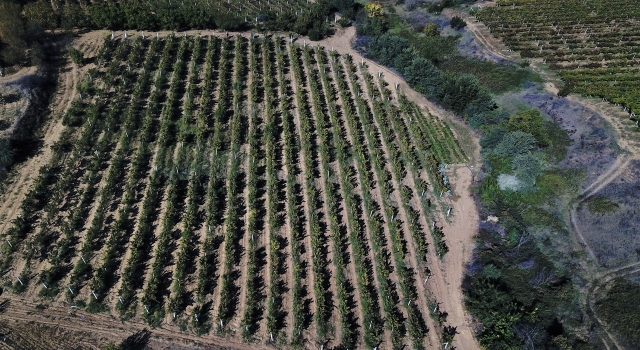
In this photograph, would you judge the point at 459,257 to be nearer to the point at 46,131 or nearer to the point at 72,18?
the point at 46,131

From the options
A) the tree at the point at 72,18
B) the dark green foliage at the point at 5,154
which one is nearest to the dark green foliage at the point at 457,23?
the tree at the point at 72,18

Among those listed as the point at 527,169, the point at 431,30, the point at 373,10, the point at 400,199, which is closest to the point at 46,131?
the point at 400,199

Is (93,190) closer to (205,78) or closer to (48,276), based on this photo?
(48,276)

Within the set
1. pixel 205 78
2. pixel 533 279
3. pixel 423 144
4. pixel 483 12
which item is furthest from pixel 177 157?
pixel 483 12

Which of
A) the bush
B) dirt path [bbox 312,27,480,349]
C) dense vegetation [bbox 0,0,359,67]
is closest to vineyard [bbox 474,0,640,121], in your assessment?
dirt path [bbox 312,27,480,349]

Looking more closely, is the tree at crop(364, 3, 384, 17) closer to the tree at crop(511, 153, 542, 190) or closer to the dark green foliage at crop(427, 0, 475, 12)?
the dark green foliage at crop(427, 0, 475, 12)

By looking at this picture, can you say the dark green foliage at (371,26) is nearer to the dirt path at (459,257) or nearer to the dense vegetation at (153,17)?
the dense vegetation at (153,17)
